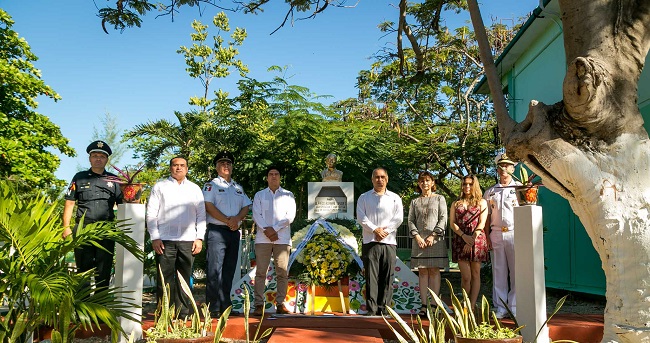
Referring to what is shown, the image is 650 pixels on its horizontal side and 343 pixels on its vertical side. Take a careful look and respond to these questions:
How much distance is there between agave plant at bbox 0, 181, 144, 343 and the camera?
334 centimetres

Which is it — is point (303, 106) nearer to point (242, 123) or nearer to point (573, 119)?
point (242, 123)

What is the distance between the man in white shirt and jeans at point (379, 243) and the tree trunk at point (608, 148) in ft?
10.1

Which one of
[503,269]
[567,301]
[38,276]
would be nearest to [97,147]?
[38,276]

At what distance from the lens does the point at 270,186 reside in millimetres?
6840

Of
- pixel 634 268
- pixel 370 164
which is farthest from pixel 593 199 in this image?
pixel 370 164

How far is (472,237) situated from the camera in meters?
6.36

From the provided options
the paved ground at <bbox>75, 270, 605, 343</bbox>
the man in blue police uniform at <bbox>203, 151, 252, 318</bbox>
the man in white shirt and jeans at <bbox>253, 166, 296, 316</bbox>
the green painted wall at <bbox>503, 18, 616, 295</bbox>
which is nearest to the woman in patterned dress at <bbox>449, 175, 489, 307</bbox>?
the man in white shirt and jeans at <bbox>253, 166, 296, 316</bbox>

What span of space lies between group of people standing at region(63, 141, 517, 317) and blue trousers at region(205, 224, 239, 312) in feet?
0.04

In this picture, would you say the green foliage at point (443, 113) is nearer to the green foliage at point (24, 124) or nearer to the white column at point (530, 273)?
the white column at point (530, 273)

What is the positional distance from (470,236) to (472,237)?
0.04m

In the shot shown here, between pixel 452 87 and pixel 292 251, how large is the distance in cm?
1371

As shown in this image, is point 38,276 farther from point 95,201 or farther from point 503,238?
point 503,238

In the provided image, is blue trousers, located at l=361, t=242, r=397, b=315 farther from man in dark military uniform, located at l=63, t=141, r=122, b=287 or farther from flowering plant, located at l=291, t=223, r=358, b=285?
man in dark military uniform, located at l=63, t=141, r=122, b=287

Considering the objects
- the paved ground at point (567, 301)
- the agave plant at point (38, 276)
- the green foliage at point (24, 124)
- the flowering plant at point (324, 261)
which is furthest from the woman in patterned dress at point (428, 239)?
the green foliage at point (24, 124)
